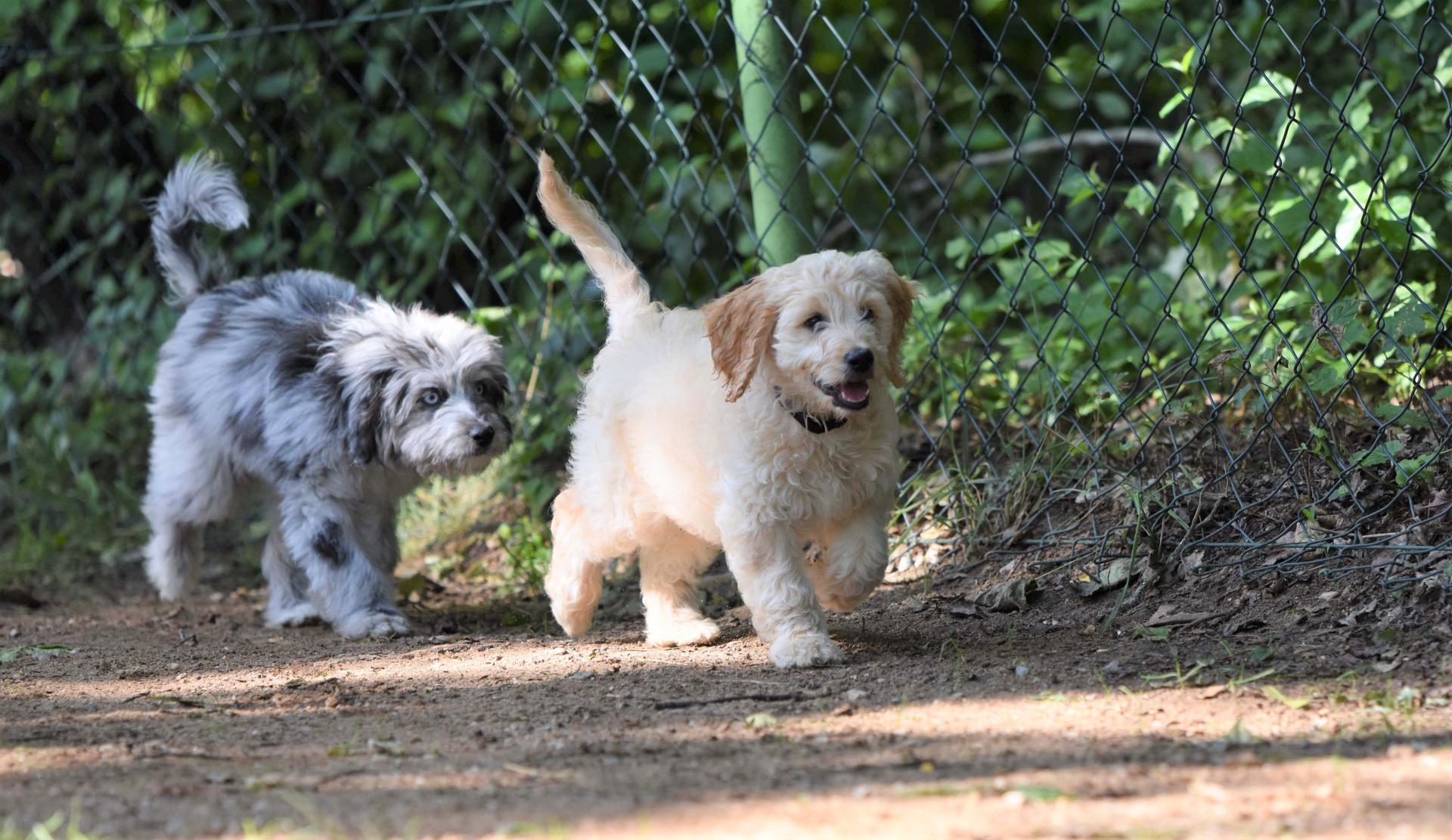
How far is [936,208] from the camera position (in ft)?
23.9

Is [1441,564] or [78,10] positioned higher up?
[78,10]

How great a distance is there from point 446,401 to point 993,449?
1923 mm

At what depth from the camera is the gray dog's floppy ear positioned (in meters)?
4.73

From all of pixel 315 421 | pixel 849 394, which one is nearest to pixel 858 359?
pixel 849 394

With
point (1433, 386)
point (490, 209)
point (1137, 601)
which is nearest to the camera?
point (1137, 601)

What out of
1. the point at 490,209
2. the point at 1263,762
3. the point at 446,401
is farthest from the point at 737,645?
the point at 490,209

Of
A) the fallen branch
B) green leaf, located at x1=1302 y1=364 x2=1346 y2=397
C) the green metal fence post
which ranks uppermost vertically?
the green metal fence post

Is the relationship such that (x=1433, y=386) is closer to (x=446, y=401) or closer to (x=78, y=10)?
(x=446, y=401)

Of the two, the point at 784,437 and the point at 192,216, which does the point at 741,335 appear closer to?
the point at 784,437

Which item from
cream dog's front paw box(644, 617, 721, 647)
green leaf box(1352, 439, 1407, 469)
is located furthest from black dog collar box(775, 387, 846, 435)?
green leaf box(1352, 439, 1407, 469)

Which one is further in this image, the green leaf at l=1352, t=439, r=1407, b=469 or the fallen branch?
the green leaf at l=1352, t=439, r=1407, b=469

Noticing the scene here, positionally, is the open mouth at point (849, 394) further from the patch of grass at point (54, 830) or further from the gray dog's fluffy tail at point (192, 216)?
the gray dog's fluffy tail at point (192, 216)

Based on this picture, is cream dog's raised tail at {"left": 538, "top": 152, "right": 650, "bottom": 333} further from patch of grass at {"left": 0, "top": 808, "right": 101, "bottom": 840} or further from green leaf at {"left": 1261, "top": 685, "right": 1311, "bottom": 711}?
patch of grass at {"left": 0, "top": 808, "right": 101, "bottom": 840}

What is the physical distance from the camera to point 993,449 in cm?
503
